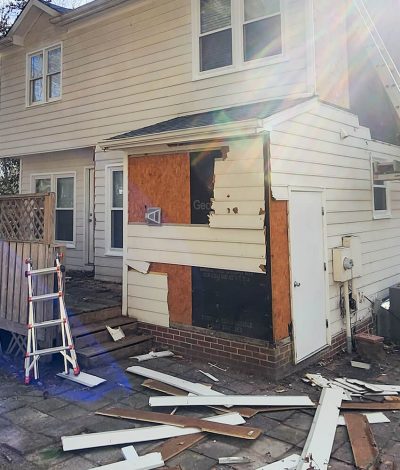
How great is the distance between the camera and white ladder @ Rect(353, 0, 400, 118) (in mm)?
7186

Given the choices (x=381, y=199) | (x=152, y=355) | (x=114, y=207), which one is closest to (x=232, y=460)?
(x=152, y=355)

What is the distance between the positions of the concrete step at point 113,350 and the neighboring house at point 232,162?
0.90ft

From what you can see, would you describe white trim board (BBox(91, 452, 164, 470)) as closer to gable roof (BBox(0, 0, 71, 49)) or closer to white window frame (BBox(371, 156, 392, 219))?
white window frame (BBox(371, 156, 392, 219))

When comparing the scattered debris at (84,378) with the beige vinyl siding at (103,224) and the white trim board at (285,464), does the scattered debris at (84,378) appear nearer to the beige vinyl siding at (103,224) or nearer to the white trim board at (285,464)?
the white trim board at (285,464)

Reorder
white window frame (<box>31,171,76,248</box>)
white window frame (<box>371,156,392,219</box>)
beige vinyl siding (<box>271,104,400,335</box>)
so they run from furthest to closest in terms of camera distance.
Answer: white window frame (<box>31,171,76,248</box>) → white window frame (<box>371,156,392,219</box>) → beige vinyl siding (<box>271,104,400,335</box>)

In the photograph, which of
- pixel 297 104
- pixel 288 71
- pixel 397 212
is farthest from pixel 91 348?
pixel 397 212

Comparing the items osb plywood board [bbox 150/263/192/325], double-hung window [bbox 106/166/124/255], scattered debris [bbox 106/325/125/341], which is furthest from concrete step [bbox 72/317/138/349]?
double-hung window [bbox 106/166/124/255]

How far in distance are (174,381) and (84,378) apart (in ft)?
3.62

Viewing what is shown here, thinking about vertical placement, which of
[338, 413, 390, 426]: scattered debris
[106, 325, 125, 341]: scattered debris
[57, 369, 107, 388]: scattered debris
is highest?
[106, 325, 125, 341]: scattered debris

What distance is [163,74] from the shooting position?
791 cm

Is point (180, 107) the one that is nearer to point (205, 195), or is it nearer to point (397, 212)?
point (205, 195)

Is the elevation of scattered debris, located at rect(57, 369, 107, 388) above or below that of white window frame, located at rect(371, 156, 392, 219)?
below

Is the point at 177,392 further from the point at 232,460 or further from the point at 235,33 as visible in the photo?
the point at 235,33

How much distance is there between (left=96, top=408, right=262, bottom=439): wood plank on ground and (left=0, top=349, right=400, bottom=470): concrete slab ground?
0.18 ft
